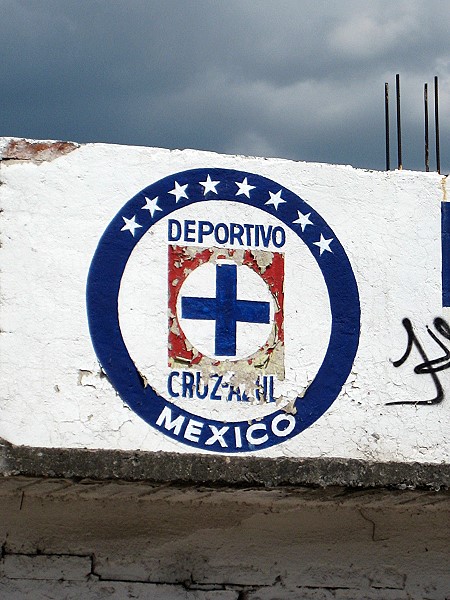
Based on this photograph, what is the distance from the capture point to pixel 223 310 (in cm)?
588

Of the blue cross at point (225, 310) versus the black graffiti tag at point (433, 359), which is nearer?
the blue cross at point (225, 310)

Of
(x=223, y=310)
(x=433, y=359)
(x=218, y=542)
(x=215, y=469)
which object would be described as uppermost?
(x=223, y=310)

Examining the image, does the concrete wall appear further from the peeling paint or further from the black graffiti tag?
the peeling paint

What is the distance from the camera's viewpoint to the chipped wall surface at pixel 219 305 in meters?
5.59

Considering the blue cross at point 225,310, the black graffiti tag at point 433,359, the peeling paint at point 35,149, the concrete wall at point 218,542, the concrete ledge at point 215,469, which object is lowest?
the concrete wall at point 218,542

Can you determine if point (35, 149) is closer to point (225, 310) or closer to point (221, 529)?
point (225, 310)

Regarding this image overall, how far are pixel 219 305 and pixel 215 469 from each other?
94 cm

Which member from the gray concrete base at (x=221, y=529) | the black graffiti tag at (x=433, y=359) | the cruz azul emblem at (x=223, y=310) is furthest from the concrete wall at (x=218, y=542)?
the black graffiti tag at (x=433, y=359)

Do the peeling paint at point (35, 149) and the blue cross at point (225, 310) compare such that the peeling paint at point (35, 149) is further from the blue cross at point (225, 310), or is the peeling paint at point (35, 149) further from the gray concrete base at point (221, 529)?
the gray concrete base at point (221, 529)

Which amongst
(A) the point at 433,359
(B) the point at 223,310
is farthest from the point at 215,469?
(A) the point at 433,359

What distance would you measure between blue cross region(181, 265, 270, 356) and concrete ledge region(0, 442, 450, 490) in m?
0.70

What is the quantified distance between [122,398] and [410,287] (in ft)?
5.77

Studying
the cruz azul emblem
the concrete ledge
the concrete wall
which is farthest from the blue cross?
the concrete wall

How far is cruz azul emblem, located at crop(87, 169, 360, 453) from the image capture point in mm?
5688
